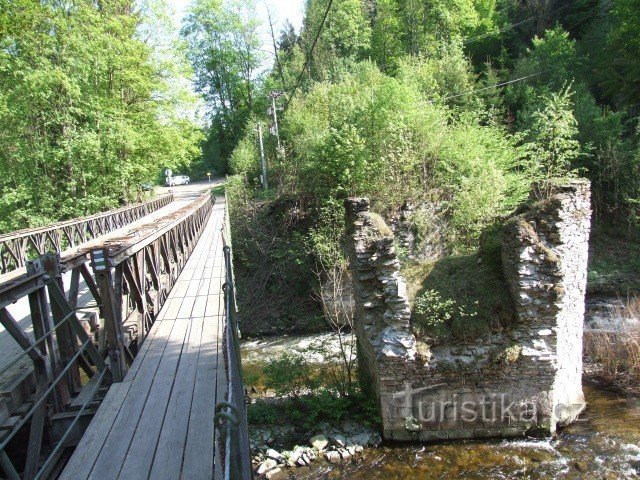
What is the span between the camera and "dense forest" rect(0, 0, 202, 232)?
1661 centimetres

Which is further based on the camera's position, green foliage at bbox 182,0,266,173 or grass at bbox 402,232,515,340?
green foliage at bbox 182,0,266,173

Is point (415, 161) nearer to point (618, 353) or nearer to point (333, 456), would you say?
point (618, 353)

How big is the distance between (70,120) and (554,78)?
78.3 feet

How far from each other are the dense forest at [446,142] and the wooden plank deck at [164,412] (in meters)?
6.09

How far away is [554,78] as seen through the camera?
78.1ft

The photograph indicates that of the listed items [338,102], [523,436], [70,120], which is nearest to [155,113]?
[70,120]

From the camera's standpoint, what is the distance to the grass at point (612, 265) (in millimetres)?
15805

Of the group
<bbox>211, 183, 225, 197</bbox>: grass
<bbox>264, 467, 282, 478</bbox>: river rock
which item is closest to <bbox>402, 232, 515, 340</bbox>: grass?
<bbox>264, 467, 282, 478</bbox>: river rock

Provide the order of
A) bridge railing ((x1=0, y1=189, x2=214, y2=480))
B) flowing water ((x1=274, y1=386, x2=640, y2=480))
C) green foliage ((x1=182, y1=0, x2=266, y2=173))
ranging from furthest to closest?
→ green foliage ((x1=182, y1=0, x2=266, y2=173)) → flowing water ((x1=274, y1=386, x2=640, y2=480)) → bridge railing ((x1=0, y1=189, x2=214, y2=480))

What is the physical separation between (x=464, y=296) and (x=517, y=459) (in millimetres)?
2872

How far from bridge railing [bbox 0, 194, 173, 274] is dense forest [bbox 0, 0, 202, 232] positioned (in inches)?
96.8

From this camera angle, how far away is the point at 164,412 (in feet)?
12.2

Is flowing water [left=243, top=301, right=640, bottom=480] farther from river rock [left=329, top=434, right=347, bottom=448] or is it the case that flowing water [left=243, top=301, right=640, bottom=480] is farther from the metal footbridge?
the metal footbridge

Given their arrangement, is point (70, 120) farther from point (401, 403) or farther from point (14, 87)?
point (401, 403)
